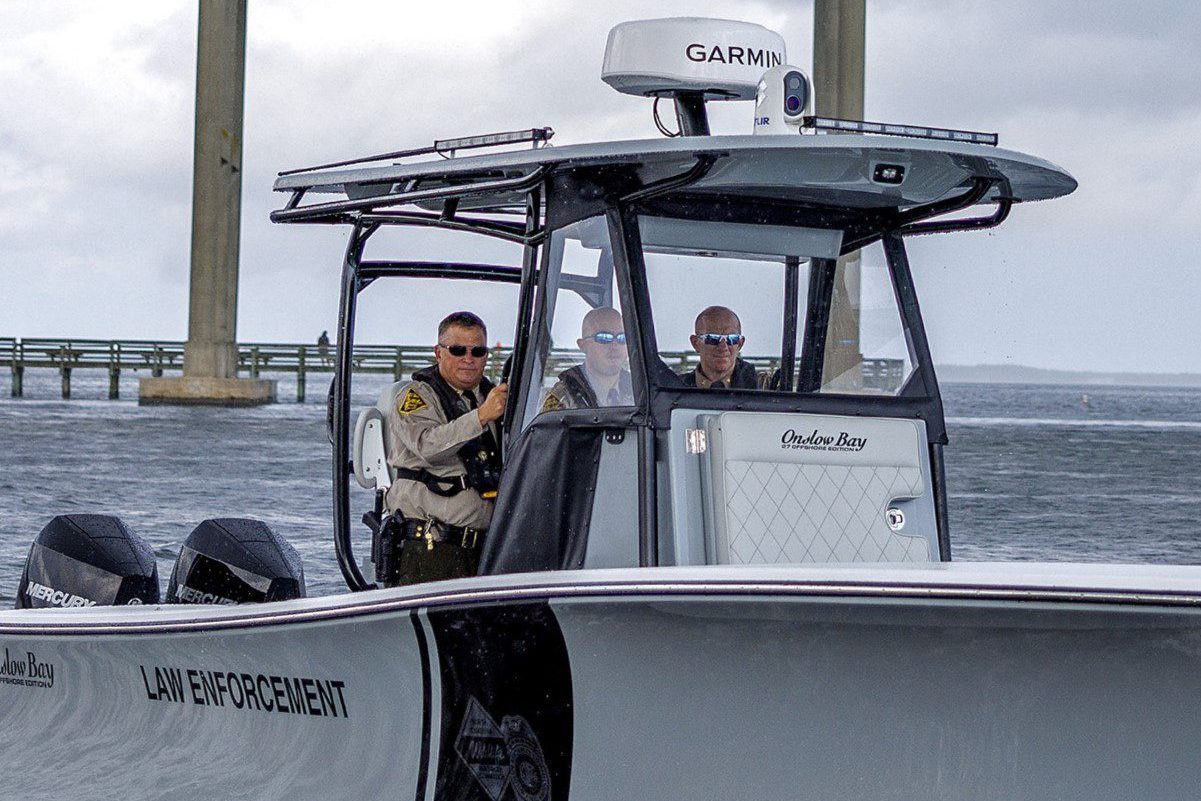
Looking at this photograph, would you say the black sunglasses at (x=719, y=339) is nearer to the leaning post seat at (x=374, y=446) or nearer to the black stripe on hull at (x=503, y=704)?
the black stripe on hull at (x=503, y=704)

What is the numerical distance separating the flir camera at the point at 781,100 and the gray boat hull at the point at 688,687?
1.58m

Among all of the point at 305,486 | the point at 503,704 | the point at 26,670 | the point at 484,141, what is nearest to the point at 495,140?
the point at 484,141

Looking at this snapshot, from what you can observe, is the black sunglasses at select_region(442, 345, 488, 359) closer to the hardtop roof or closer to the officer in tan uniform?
the officer in tan uniform

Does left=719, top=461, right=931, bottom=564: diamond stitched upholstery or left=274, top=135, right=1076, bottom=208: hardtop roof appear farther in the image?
left=719, top=461, right=931, bottom=564: diamond stitched upholstery

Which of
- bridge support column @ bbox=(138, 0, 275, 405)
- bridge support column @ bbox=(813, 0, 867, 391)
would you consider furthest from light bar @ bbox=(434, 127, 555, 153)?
bridge support column @ bbox=(138, 0, 275, 405)

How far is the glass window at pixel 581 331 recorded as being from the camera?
15.8 feet

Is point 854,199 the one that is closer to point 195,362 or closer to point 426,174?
point 426,174

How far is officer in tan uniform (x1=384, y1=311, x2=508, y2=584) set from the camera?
5.57 metres

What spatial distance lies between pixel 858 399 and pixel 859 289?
52cm

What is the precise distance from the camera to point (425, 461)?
18.3ft

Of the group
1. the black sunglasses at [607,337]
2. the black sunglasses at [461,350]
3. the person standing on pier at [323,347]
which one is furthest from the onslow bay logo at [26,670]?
the person standing on pier at [323,347]

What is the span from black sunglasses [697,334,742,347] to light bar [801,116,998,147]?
0.63 m

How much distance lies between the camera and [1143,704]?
3.60 m

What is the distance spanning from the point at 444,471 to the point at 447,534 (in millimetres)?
197
